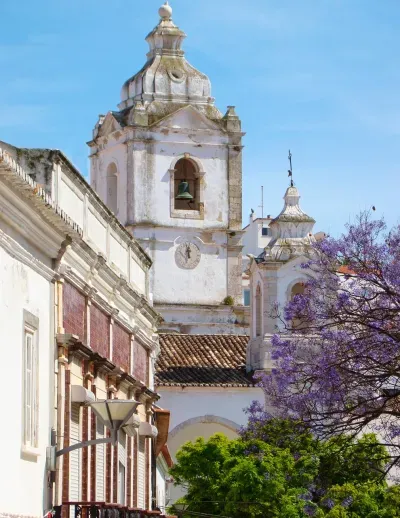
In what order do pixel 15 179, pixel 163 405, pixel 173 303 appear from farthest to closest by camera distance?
pixel 173 303, pixel 163 405, pixel 15 179

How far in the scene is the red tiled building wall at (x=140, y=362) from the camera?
28.6 meters

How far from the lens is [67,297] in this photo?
21.3 meters

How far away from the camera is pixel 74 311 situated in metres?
21.9

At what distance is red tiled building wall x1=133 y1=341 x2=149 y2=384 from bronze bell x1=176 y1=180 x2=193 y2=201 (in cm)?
2292

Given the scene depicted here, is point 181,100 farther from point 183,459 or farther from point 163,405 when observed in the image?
point 183,459

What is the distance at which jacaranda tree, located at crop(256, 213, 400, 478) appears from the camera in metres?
22.4

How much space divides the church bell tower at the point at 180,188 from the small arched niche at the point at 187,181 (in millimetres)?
29

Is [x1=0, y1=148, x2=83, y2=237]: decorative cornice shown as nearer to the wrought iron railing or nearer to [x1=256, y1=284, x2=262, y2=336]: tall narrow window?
the wrought iron railing

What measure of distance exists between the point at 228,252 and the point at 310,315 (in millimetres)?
29428

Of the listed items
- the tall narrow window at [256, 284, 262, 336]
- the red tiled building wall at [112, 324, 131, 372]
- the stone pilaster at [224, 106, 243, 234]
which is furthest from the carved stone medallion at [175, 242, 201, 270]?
the red tiled building wall at [112, 324, 131, 372]

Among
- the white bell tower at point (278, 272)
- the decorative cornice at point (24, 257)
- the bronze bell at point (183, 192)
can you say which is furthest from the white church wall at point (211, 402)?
the decorative cornice at point (24, 257)

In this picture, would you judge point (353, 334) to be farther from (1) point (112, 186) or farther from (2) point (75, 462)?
(1) point (112, 186)

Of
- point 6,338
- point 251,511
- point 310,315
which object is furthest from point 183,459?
point 6,338

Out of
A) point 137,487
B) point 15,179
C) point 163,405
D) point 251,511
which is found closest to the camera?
point 15,179
